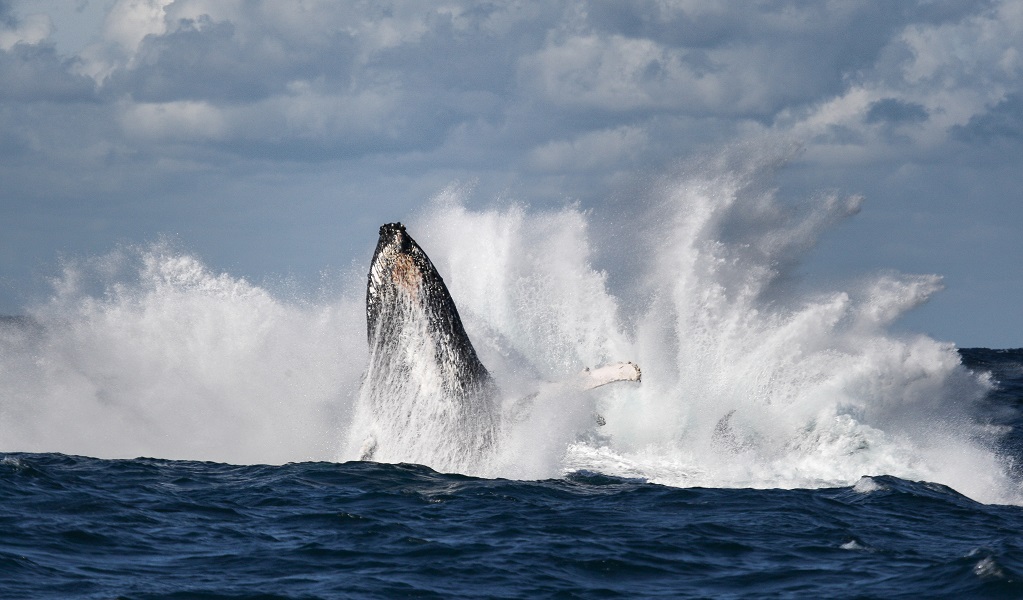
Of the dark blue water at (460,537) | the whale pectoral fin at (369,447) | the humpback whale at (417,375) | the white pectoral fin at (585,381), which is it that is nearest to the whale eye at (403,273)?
the humpback whale at (417,375)

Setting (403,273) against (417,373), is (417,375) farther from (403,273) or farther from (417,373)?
(403,273)

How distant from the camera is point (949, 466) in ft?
80.2

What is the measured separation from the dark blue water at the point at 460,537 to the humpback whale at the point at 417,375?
2.50 feet

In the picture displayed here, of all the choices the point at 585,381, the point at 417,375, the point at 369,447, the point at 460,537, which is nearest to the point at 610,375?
the point at 585,381

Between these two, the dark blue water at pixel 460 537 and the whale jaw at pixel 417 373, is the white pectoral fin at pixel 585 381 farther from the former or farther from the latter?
the dark blue water at pixel 460 537

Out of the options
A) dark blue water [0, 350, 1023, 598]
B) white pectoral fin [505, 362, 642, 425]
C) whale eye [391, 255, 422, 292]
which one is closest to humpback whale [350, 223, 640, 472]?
whale eye [391, 255, 422, 292]

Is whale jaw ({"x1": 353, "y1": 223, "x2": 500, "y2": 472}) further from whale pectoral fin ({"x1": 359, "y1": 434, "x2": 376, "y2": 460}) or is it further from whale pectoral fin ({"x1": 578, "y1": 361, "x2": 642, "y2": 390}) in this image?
whale pectoral fin ({"x1": 578, "y1": 361, "x2": 642, "y2": 390})

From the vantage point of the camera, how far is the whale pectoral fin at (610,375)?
21.0 metres

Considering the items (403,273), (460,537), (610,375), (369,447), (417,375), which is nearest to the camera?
(460,537)

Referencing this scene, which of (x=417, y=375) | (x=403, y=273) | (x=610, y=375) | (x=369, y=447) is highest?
(x=403, y=273)

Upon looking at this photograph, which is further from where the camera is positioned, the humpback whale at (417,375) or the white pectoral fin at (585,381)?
the white pectoral fin at (585,381)

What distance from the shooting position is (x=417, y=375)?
2038cm

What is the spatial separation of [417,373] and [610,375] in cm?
367

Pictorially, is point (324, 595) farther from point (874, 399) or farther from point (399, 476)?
point (874, 399)
